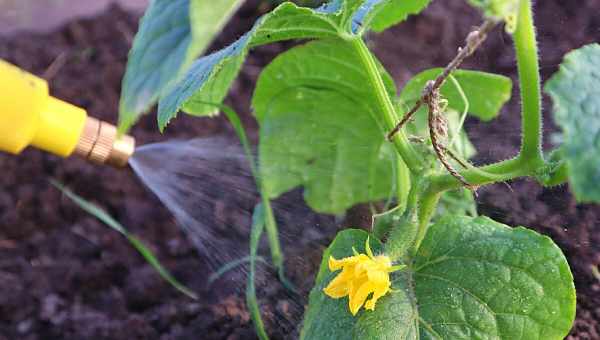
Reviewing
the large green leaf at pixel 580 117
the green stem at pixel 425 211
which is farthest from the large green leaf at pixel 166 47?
the green stem at pixel 425 211

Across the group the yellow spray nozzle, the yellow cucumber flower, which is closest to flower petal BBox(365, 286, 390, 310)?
the yellow cucumber flower

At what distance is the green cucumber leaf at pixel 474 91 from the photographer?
Result: 4.11ft

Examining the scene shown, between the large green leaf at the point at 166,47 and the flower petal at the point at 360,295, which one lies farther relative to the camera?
the flower petal at the point at 360,295

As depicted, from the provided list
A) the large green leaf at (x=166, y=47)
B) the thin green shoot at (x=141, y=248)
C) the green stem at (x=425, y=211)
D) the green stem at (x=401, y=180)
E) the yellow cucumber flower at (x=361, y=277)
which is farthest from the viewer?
the thin green shoot at (x=141, y=248)

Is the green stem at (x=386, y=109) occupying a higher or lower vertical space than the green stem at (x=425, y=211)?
higher

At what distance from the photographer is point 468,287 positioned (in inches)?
37.5

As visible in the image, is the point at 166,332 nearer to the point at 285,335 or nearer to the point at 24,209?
the point at 285,335

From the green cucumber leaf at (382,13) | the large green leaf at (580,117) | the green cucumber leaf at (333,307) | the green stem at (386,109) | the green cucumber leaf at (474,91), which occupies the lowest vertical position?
the green cucumber leaf at (333,307)

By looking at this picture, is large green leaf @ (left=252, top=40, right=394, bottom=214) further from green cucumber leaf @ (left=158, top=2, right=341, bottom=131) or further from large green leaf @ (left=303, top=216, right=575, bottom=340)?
large green leaf @ (left=303, top=216, right=575, bottom=340)

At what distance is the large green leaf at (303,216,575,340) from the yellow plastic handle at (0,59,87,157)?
19.7 inches

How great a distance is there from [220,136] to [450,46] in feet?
2.38

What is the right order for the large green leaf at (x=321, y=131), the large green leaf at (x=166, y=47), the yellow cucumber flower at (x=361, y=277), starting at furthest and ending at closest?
the large green leaf at (x=321, y=131), the yellow cucumber flower at (x=361, y=277), the large green leaf at (x=166, y=47)

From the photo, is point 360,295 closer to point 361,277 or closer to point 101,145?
point 361,277

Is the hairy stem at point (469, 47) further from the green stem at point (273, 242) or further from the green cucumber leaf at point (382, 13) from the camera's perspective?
the green stem at point (273, 242)
